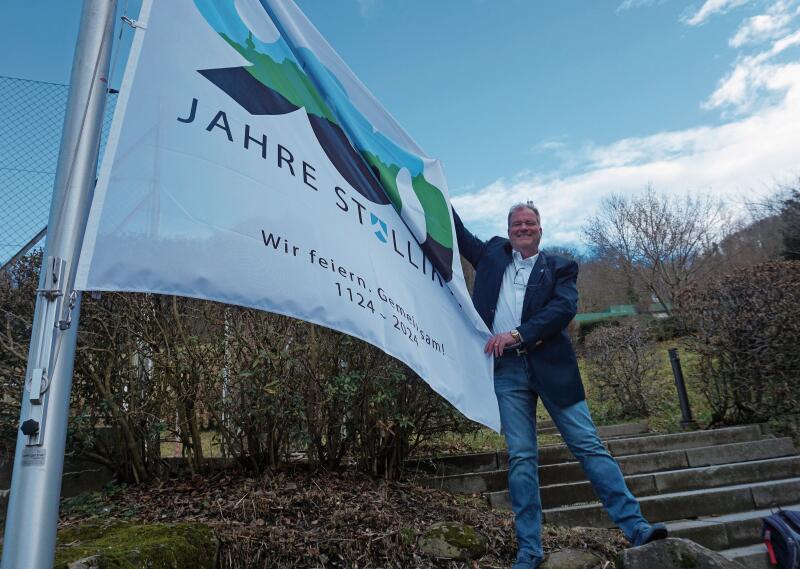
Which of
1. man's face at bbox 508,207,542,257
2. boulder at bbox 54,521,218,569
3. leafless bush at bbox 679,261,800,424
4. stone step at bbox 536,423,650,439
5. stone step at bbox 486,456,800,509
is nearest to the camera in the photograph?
boulder at bbox 54,521,218,569

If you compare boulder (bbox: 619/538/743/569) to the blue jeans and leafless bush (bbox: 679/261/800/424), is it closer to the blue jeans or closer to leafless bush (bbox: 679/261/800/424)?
the blue jeans

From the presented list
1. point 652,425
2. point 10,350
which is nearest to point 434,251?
point 10,350

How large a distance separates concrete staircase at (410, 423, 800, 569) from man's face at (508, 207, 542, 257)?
7.93 feet

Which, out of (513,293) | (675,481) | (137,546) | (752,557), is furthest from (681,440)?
(137,546)

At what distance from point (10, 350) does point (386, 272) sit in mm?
3363

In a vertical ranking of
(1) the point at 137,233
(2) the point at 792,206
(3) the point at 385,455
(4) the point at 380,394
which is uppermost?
(2) the point at 792,206

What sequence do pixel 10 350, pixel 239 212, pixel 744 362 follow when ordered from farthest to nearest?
pixel 744 362 < pixel 10 350 < pixel 239 212

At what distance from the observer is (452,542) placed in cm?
362

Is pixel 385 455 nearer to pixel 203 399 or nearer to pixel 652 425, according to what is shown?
pixel 203 399

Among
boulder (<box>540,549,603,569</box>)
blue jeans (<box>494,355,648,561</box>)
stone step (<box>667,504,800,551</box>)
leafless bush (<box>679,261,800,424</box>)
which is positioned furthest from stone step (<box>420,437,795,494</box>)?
blue jeans (<box>494,355,648,561</box>)

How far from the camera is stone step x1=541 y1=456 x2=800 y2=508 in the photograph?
16.9 ft

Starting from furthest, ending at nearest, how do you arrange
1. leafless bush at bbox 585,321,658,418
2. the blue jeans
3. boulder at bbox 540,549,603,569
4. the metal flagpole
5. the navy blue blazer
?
leafless bush at bbox 585,321,658,418
boulder at bbox 540,549,603,569
the navy blue blazer
the blue jeans
the metal flagpole

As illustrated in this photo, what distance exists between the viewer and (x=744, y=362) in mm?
7984

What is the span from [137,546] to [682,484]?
5003mm
